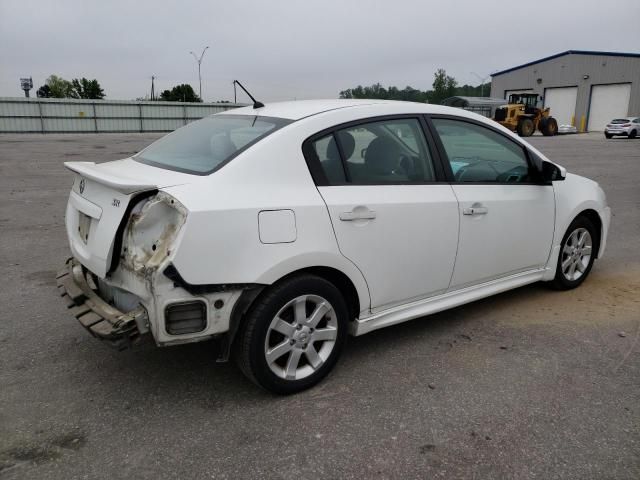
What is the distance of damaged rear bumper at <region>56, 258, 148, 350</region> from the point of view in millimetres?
2701

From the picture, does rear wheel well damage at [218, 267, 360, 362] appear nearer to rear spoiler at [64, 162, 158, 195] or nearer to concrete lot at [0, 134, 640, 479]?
concrete lot at [0, 134, 640, 479]

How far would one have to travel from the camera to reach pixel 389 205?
3266 mm

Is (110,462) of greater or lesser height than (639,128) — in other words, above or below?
below

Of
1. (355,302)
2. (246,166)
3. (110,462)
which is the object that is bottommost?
(110,462)

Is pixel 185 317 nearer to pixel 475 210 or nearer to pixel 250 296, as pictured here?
pixel 250 296

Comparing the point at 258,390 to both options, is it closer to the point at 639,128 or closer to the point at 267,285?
the point at 267,285

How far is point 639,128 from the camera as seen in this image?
34875 millimetres

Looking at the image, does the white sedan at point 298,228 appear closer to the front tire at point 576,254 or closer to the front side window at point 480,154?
the front side window at point 480,154

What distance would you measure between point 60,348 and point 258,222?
1.88 meters

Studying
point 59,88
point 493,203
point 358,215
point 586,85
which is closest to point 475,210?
point 493,203

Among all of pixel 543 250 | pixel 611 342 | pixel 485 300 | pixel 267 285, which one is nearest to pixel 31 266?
pixel 267 285

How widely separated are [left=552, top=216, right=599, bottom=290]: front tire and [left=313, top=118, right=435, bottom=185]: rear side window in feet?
5.73

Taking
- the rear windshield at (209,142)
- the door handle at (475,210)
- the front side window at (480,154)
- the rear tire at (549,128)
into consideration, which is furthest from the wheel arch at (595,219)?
the rear tire at (549,128)

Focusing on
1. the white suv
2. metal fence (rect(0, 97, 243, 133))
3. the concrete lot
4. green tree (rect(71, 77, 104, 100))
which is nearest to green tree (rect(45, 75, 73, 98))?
green tree (rect(71, 77, 104, 100))
